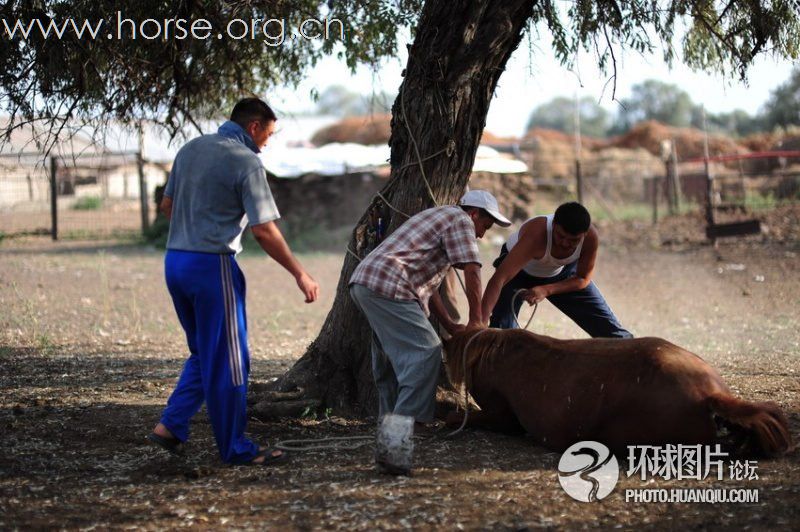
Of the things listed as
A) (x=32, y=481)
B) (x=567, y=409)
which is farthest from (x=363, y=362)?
(x=32, y=481)

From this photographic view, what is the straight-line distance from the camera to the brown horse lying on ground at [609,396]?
15.1 feet

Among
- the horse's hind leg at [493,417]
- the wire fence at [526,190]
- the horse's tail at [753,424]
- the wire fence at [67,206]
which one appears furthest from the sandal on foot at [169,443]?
the wire fence at [67,206]

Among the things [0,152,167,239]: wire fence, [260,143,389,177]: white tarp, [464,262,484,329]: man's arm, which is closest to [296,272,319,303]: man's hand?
[464,262,484,329]: man's arm

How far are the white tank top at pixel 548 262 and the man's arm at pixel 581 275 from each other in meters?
0.06

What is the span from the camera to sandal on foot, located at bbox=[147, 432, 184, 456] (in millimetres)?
4902

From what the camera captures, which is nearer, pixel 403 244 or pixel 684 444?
pixel 684 444

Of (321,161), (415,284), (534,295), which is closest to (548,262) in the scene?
(534,295)

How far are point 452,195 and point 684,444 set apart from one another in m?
2.28

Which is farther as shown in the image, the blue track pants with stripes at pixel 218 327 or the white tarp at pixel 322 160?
the white tarp at pixel 322 160

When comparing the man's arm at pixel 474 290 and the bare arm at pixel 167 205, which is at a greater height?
the bare arm at pixel 167 205

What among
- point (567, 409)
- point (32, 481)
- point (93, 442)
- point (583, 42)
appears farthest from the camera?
point (583, 42)

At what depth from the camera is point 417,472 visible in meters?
4.68

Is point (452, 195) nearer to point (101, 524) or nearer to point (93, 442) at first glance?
point (93, 442)

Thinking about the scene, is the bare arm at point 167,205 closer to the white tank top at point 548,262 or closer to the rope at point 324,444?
the rope at point 324,444
